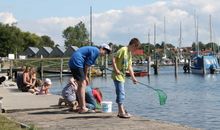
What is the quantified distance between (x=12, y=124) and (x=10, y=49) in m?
112

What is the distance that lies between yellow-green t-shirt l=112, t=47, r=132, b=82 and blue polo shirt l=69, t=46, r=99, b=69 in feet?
2.53

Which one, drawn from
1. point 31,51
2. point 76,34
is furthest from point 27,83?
point 76,34

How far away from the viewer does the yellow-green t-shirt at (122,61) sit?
45.0 ft

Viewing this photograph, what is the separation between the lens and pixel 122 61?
13.8 meters

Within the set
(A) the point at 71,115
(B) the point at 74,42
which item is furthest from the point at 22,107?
(B) the point at 74,42

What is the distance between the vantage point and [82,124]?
1274 centimetres

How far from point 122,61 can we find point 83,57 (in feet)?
3.98

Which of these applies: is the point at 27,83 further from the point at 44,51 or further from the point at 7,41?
the point at 44,51

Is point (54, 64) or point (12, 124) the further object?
point (54, 64)

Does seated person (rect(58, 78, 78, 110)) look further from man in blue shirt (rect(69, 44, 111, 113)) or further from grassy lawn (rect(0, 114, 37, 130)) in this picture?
grassy lawn (rect(0, 114, 37, 130))

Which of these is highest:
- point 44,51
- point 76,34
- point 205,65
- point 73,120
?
point 76,34

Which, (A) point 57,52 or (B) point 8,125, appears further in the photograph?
(A) point 57,52

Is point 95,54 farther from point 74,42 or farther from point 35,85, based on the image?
point 74,42

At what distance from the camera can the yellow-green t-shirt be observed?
13727 millimetres
